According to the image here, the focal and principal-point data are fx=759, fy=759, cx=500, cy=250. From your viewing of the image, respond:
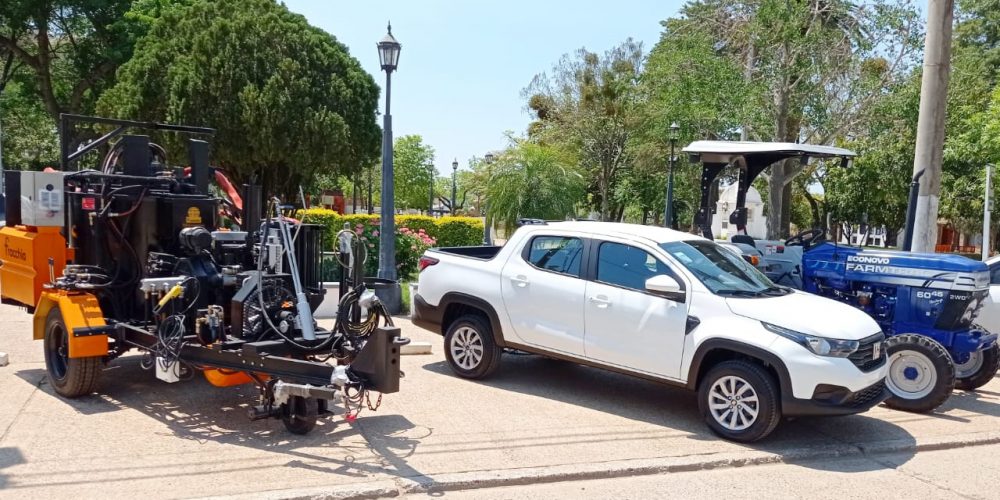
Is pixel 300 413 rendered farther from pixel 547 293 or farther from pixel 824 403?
pixel 824 403

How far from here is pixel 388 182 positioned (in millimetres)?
12289

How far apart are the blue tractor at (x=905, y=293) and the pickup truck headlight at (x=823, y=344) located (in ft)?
6.49

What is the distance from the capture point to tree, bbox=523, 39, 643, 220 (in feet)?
114

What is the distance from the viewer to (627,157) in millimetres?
36531

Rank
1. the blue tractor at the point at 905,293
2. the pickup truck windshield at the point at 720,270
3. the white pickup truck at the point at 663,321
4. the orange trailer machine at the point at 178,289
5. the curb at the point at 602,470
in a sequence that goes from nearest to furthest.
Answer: the curb at the point at 602,470, the orange trailer machine at the point at 178,289, the white pickup truck at the point at 663,321, the pickup truck windshield at the point at 720,270, the blue tractor at the point at 905,293

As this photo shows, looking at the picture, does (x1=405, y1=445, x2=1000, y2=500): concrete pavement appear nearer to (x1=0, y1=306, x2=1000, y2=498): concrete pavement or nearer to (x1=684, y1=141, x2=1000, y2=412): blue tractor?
(x1=0, y1=306, x2=1000, y2=498): concrete pavement

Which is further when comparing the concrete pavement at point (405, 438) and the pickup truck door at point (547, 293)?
the pickup truck door at point (547, 293)

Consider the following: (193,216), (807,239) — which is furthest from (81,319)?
(807,239)

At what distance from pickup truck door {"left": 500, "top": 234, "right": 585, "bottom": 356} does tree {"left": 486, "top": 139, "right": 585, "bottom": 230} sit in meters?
19.3

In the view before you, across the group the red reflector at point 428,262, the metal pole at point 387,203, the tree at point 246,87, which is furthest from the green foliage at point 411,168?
the red reflector at point 428,262

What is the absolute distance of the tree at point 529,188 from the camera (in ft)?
89.5

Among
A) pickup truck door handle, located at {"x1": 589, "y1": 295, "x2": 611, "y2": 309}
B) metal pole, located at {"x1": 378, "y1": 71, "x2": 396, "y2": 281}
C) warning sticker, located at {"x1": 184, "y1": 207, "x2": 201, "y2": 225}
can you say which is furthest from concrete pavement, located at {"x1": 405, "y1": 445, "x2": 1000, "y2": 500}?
metal pole, located at {"x1": 378, "y1": 71, "x2": 396, "y2": 281}

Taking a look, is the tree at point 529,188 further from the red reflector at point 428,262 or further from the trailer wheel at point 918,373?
the trailer wheel at point 918,373

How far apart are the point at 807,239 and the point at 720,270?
9.99 ft
